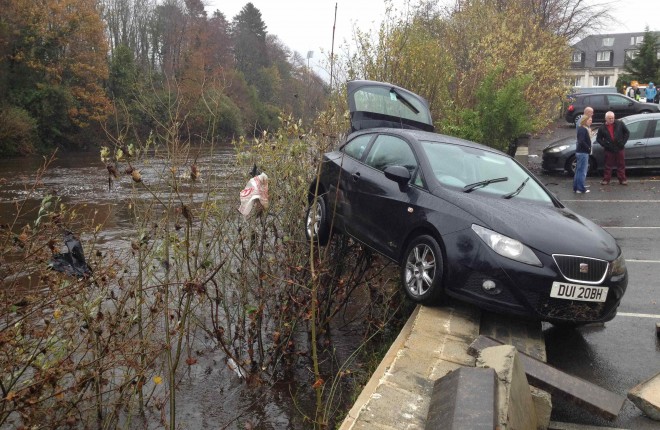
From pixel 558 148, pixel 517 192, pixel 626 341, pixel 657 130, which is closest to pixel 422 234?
pixel 517 192

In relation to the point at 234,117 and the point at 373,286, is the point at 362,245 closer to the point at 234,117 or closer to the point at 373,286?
the point at 373,286

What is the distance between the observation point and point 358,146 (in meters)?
7.93

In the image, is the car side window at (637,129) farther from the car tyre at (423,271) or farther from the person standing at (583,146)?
the car tyre at (423,271)

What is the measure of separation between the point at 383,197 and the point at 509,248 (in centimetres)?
168

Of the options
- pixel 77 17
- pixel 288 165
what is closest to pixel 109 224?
pixel 288 165

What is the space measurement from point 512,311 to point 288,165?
334 cm

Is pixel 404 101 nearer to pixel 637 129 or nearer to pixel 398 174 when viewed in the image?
pixel 398 174

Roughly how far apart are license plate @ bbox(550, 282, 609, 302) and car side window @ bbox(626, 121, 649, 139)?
1233 cm

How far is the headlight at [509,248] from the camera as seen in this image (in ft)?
18.0

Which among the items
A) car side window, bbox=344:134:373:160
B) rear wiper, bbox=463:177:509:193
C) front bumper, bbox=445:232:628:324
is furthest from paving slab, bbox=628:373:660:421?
car side window, bbox=344:134:373:160

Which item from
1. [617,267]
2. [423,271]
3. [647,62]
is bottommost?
[423,271]

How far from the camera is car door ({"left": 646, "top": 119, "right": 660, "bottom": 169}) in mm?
16219

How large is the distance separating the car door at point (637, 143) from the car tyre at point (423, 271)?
12.4 meters

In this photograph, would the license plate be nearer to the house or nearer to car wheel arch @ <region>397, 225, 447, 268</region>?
car wheel arch @ <region>397, 225, 447, 268</region>
